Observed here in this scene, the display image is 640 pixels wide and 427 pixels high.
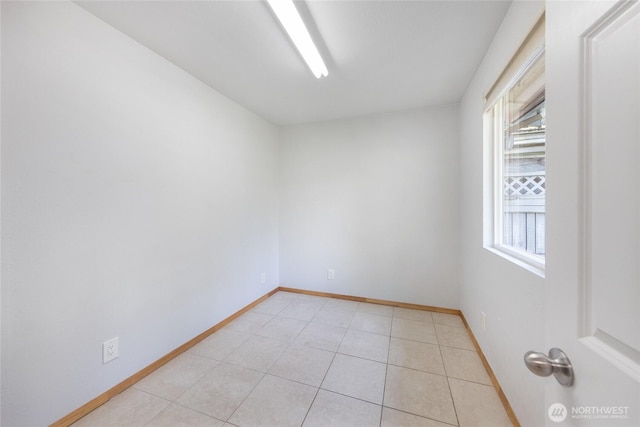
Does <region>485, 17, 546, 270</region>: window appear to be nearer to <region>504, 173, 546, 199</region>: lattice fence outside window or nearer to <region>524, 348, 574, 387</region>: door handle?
<region>504, 173, 546, 199</region>: lattice fence outside window

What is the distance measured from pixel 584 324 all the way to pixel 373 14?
5.65 ft

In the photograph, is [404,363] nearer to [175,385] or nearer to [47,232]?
[175,385]

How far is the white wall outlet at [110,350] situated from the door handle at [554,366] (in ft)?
6.89

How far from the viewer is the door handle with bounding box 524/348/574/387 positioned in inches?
18.4

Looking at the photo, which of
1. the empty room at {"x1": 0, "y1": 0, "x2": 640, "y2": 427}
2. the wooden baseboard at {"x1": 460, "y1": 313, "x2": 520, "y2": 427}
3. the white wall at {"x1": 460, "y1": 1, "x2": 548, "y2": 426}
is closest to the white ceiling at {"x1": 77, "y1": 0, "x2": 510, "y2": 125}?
the empty room at {"x1": 0, "y1": 0, "x2": 640, "y2": 427}

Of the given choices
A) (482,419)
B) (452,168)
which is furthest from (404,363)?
(452,168)

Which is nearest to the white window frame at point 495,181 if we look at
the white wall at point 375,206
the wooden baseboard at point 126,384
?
the white wall at point 375,206

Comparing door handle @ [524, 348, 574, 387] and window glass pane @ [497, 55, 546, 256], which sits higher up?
window glass pane @ [497, 55, 546, 256]

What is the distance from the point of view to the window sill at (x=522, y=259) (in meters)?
1.10

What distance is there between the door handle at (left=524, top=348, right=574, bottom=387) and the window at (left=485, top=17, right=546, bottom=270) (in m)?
0.83

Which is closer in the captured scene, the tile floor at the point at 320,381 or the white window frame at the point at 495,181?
the tile floor at the point at 320,381

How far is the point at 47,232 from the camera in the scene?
1.20 metres

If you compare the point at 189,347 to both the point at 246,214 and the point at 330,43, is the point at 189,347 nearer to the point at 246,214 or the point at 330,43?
the point at 246,214
